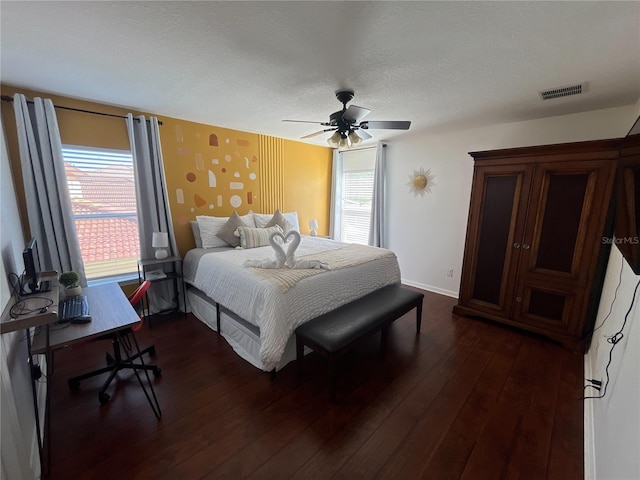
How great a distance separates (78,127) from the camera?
2629 mm

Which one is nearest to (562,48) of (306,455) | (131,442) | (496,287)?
(496,287)

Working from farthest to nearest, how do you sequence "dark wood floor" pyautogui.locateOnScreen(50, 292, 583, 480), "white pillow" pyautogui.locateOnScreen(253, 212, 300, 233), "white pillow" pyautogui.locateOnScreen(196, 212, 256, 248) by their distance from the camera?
"white pillow" pyautogui.locateOnScreen(253, 212, 300, 233), "white pillow" pyautogui.locateOnScreen(196, 212, 256, 248), "dark wood floor" pyautogui.locateOnScreen(50, 292, 583, 480)

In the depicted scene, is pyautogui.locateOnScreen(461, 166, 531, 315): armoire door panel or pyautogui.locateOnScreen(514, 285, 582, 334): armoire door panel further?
pyautogui.locateOnScreen(461, 166, 531, 315): armoire door panel

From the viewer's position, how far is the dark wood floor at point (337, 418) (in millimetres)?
1443

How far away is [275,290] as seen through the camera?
205 centimetres

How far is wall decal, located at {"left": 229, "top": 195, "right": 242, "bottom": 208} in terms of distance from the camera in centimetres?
386

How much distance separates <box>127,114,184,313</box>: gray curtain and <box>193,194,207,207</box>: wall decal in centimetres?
41

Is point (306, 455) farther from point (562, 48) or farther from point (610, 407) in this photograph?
point (562, 48)

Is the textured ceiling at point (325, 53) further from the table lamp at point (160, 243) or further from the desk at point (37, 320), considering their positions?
the desk at point (37, 320)

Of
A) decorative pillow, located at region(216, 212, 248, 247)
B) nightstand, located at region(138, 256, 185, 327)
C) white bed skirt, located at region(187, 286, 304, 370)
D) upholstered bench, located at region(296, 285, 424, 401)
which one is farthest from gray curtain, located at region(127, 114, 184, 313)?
upholstered bench, located at region(296, 285, 424, 401)

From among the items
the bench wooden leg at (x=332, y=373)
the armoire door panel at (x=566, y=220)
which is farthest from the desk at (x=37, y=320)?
the armoire door panel at (x=566, y=220)

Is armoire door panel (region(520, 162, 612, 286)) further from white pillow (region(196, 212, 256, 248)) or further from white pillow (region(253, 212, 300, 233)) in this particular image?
white pillow (region(196, 212, 256, 248))

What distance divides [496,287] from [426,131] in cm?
228

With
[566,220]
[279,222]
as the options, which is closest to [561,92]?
[566,220]
